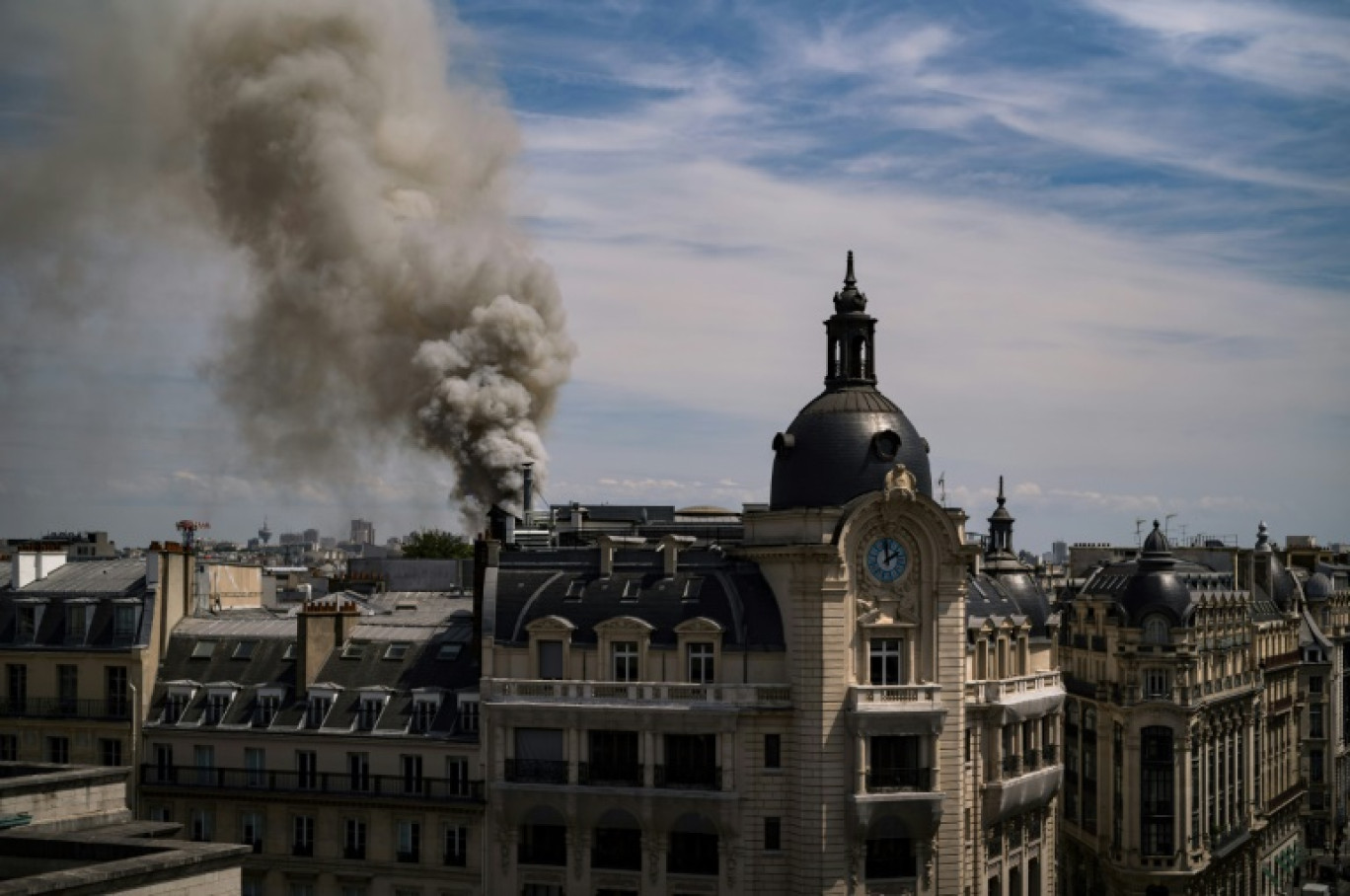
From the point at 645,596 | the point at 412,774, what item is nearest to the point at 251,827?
the point at 412,774

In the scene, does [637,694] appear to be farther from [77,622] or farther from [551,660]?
[77,622]

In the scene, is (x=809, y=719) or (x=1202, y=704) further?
(x=1202, y=704)

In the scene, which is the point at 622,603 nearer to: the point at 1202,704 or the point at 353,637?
the point at 353,637

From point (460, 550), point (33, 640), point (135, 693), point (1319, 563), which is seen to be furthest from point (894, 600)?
point (1319, 563)

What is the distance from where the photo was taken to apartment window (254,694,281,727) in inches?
2530

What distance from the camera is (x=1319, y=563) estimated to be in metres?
137

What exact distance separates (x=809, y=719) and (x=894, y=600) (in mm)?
5188

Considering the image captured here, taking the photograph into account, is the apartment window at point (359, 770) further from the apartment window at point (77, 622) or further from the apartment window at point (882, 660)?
the apartment window at point (882, 660)

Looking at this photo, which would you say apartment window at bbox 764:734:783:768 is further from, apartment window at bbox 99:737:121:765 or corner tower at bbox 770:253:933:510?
apartment window at bbox 99:737:121:765

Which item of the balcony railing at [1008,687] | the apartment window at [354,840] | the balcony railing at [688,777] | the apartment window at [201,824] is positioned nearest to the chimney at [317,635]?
the apartment window at [201,824]

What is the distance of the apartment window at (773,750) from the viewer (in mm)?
59000

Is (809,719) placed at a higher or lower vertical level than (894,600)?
lower

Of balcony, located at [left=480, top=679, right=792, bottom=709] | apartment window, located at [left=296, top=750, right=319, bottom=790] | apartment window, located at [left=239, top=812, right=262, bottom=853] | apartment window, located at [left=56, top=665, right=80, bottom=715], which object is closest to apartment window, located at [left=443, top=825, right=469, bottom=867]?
balcony, located at [left=480, top=679, right=792, bottom=709]

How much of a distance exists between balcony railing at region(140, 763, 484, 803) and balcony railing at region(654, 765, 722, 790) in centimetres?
655
